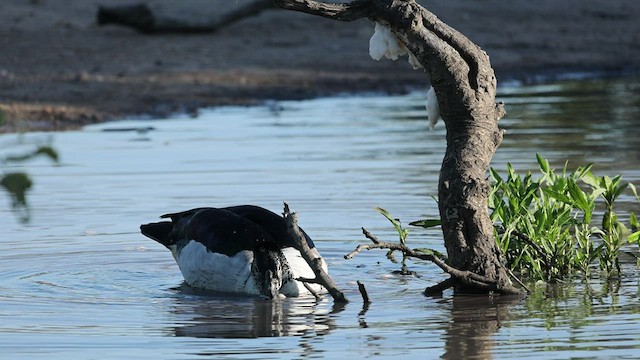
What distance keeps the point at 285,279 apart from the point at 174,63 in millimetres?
12243

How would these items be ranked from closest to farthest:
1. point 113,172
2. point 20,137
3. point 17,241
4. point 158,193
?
point 20,137 → point 17,241 → point 158,193 → point 113,172

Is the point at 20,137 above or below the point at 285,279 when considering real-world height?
above

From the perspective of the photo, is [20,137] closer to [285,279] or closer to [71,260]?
[285,279]

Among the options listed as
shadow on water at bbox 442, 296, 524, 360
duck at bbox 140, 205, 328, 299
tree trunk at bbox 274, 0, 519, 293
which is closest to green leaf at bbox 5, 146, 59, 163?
shadow on water at bbox 442, 296, 524, 360

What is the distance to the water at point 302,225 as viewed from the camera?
17.0 ft

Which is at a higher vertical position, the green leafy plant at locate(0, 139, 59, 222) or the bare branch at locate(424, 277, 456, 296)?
the green leafy plant at locate(0, 139, 59, 222)

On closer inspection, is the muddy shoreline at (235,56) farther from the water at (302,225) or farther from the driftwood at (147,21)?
the water at (302,225)

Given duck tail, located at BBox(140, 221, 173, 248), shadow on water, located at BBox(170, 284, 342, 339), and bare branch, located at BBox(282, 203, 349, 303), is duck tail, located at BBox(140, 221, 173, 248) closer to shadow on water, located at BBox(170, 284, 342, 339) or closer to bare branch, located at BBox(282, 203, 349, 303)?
shadow on water, located at BBox(170, 284, 342, 339)

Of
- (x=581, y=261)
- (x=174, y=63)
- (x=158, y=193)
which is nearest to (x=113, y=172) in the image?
(x=158, y=193)

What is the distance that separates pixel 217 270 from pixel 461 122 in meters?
1.50

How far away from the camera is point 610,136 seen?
39.4 feet

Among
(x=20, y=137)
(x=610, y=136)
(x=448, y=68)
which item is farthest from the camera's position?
(x=610, y=136)

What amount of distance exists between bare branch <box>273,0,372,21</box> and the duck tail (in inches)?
87.8

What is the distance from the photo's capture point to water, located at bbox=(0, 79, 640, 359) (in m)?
5.18
